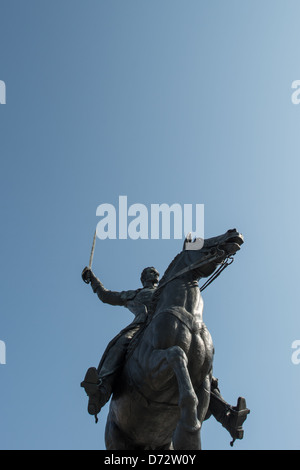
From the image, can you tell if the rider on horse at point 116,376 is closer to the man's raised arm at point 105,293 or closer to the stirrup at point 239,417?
the stirrup at point 239,417

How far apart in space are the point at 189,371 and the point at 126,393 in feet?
4.85

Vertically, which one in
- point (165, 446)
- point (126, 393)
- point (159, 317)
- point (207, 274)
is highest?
point (207, 274)

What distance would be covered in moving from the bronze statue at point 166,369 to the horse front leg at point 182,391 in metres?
0.02

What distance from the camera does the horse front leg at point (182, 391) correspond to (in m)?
8.23

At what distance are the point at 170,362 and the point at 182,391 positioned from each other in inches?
24.1

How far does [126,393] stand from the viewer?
1032 centimetres

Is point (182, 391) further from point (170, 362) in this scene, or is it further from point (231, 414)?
point (231, 414)

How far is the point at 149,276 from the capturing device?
1291 cm

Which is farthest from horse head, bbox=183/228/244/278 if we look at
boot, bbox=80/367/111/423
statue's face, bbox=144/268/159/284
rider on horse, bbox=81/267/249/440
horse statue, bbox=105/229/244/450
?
boot, bbox=80/367/111/423

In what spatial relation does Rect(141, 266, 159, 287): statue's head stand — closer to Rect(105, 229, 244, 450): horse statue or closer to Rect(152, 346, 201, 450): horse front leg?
Rect(105, 229, 244, 450): horse statue

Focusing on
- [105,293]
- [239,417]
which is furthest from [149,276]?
[239,417]

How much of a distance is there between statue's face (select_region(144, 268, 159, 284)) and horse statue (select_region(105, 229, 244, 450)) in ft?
6.31
